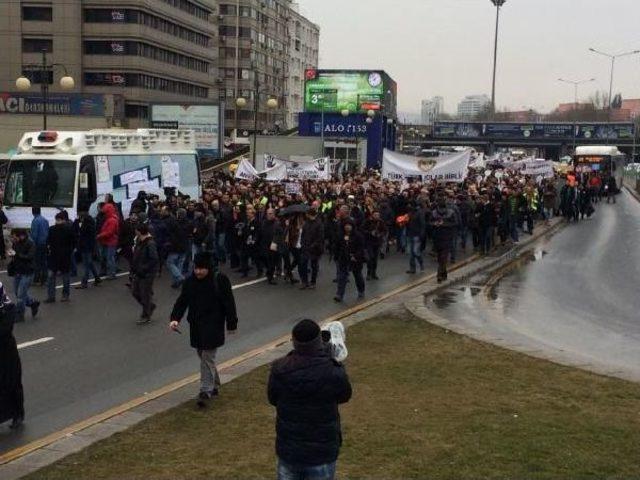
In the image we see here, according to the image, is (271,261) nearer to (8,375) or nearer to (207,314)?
(207,314)

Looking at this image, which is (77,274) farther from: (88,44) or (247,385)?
(88,44)

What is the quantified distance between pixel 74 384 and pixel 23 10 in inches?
2884

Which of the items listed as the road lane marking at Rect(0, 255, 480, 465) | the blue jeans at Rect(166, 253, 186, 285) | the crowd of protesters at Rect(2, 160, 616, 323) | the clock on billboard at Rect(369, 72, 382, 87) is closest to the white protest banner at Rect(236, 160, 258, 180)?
the crowd of protesters at Rect(2, 160, 616, 323)

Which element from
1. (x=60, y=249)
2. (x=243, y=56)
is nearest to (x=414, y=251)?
(x=60, y=249)

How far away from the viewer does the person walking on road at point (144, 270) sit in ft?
41.6

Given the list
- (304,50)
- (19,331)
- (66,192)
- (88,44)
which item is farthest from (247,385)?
(304,50)

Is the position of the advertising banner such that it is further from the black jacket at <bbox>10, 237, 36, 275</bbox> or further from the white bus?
the black jacket at <bbox>10, 237, 36, 275</bbox>

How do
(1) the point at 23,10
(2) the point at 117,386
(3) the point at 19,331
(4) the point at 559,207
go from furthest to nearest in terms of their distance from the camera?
(1) the point at 23,10 < (4) the point at 559,207 < (3) the point at 19,331 < (2) the point at 117,386

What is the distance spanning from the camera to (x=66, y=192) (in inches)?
740

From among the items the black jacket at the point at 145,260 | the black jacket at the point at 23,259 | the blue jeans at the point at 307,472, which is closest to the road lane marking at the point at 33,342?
the black jacket at the point at 23,259

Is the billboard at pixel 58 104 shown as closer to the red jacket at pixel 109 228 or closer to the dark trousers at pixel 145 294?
the red jacket at pixel 109 228

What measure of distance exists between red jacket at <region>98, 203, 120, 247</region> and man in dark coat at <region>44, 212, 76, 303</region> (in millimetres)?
2046

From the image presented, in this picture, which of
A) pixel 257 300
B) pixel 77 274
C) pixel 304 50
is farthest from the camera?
pixel 304 50

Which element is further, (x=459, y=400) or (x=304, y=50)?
(x=304, y=50)
